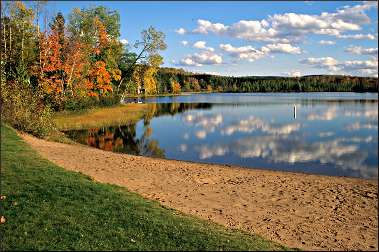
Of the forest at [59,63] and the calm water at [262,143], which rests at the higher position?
the forest at [59,63]

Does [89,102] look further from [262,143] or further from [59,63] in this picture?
[262,143]

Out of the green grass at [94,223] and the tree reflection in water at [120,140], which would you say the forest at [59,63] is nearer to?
the tree reflection in water at [120,140]

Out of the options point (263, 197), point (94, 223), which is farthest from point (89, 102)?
point (94, 223)

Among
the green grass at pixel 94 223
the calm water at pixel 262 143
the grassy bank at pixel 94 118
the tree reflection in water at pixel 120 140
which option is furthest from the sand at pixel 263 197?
the grassy bank at pixel 94 118

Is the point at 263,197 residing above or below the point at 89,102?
below

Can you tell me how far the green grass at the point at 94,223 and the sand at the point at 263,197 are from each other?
1.34 m

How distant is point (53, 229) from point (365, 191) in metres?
11.8

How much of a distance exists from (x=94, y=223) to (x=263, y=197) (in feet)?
22.5

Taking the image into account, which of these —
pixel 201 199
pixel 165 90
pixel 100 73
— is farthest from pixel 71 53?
Answer: pixel 165 90

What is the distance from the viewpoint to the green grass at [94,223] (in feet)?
26.8

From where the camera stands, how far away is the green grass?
26.8ft

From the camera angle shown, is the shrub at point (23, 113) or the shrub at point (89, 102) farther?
the shrub at point (89, 102)

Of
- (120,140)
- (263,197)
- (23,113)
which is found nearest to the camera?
(263,197)

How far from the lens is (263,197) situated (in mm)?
14141
